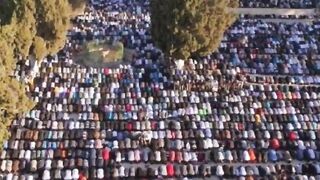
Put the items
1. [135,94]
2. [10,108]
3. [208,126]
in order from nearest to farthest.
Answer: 1. [10,108]
2. [208,126]
3. [135,94]

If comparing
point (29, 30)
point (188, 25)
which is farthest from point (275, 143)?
point (29, 30)

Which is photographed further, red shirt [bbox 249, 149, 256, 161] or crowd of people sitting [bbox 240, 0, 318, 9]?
crowd of people sitting [bbox 240, 0, 318, 9]

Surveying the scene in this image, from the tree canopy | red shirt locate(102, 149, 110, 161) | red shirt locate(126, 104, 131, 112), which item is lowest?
red shirt locate(102, 149, 110, 161)

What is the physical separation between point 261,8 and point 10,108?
17116 millimetres

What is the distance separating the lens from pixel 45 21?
76.0 feet

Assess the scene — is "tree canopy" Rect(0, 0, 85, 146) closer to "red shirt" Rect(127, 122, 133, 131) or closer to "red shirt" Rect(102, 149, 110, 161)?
"red shirt" Rect(102, 149, 110, 161)

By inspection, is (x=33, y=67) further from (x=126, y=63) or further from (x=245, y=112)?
(x=245, y=112)

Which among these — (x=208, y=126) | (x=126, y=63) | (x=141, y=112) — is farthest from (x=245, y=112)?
(x=126, y=63)

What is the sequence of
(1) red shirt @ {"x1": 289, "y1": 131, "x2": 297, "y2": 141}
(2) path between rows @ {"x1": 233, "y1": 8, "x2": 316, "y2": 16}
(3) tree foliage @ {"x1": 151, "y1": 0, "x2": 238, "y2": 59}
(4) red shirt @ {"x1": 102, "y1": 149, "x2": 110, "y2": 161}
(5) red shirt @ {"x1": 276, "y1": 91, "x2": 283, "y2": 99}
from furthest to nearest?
(2) path between rows @ {"x1": 233, "y1": 8, "x2": 316, "y2": 16}, (3) tree foliage @ {"x1": 151, "y1": 0, "x2": 238, "y2": 59}, (5) red shirt @ {"x1": 276, "y1": 91, "x2": 283, "y2": 99}, (1) red shirt @ {"x1": 289, "y1": 131, "x2": 297, "y2": 141}, (4) red shirt @ {"x1": 102, "y1": 149, "x2": 110, "y2": 161}

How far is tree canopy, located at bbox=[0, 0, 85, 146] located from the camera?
19.8 m

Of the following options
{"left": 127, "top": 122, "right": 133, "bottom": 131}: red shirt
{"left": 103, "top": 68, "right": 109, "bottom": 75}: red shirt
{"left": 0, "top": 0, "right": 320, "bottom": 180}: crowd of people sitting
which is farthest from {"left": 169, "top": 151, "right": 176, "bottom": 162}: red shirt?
{"left": 103, "top": 68, "right": 109, "bottom": 75}: red shirt

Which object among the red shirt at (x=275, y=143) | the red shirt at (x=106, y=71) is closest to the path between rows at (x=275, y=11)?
the red shirt at (x=106, y=71)

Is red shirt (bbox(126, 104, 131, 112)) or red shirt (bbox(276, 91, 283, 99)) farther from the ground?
red shirt (bbox(276, 91, 283, 99))

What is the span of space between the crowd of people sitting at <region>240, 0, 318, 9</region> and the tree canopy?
11.8 metres
